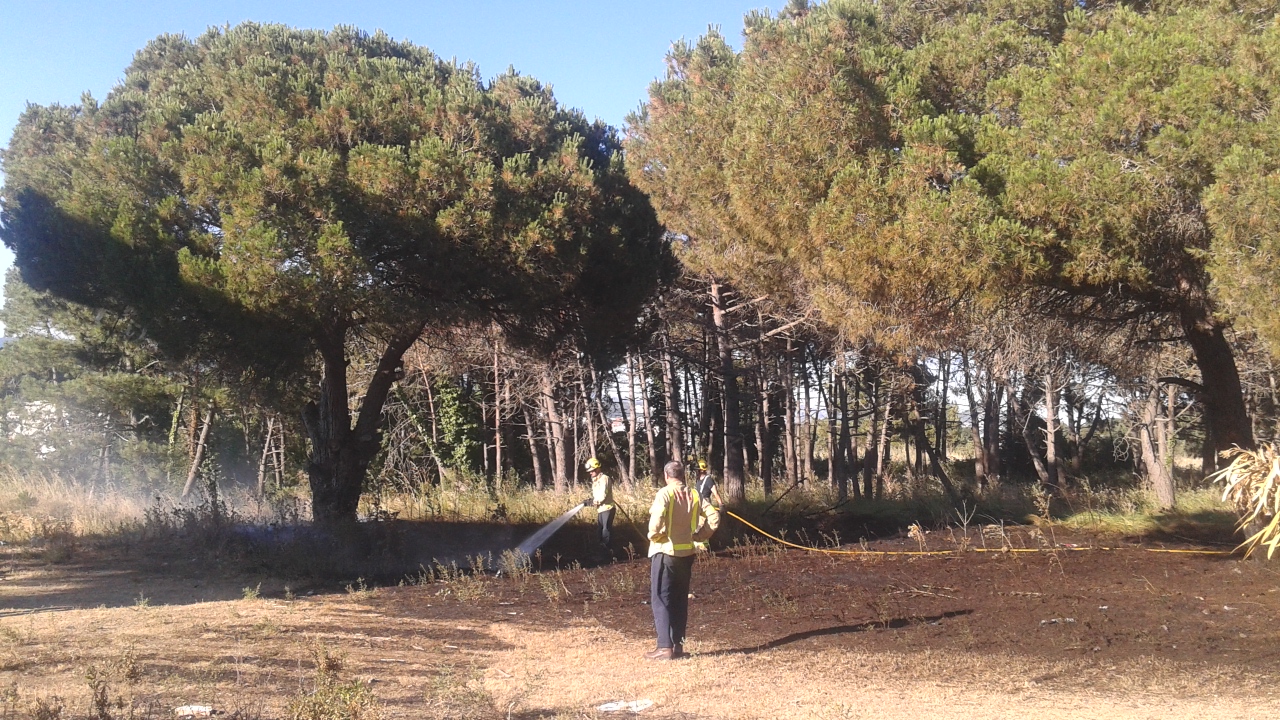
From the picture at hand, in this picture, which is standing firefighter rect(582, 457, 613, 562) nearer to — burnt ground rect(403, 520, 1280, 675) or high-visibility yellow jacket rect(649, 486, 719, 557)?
burnt ground rect(403, 520, 1280, 675)

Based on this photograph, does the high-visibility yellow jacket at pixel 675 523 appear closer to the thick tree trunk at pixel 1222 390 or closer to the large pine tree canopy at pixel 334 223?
the large pine tree canopy at pixel 334 223

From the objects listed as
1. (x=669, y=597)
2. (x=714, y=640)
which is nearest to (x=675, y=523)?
(x=669, y=597)

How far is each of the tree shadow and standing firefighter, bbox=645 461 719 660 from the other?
372 mm

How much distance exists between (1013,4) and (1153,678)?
8.98 metres

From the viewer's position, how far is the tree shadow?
7.97 meters

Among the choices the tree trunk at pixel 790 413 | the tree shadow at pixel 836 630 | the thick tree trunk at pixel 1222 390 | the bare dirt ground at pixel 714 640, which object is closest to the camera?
the bare dirt ground at pixel 714 640

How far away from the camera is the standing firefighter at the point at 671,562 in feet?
24.9

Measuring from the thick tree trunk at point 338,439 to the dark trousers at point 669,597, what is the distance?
331 inches

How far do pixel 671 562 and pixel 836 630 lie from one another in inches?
80.4

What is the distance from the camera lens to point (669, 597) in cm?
761

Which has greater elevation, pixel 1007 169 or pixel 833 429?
pixel 1007 169

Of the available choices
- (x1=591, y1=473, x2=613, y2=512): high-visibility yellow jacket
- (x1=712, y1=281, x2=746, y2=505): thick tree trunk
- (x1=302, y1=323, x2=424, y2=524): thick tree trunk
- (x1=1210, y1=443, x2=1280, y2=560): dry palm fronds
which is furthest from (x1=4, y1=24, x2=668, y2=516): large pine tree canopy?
(x1=1210, y1=443, x2=1280, y2=560): dry palm fronds

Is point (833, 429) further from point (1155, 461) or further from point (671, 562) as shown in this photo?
point (671, 562)

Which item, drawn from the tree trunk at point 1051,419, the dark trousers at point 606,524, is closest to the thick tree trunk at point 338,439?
the dark trousers at point 606,524
